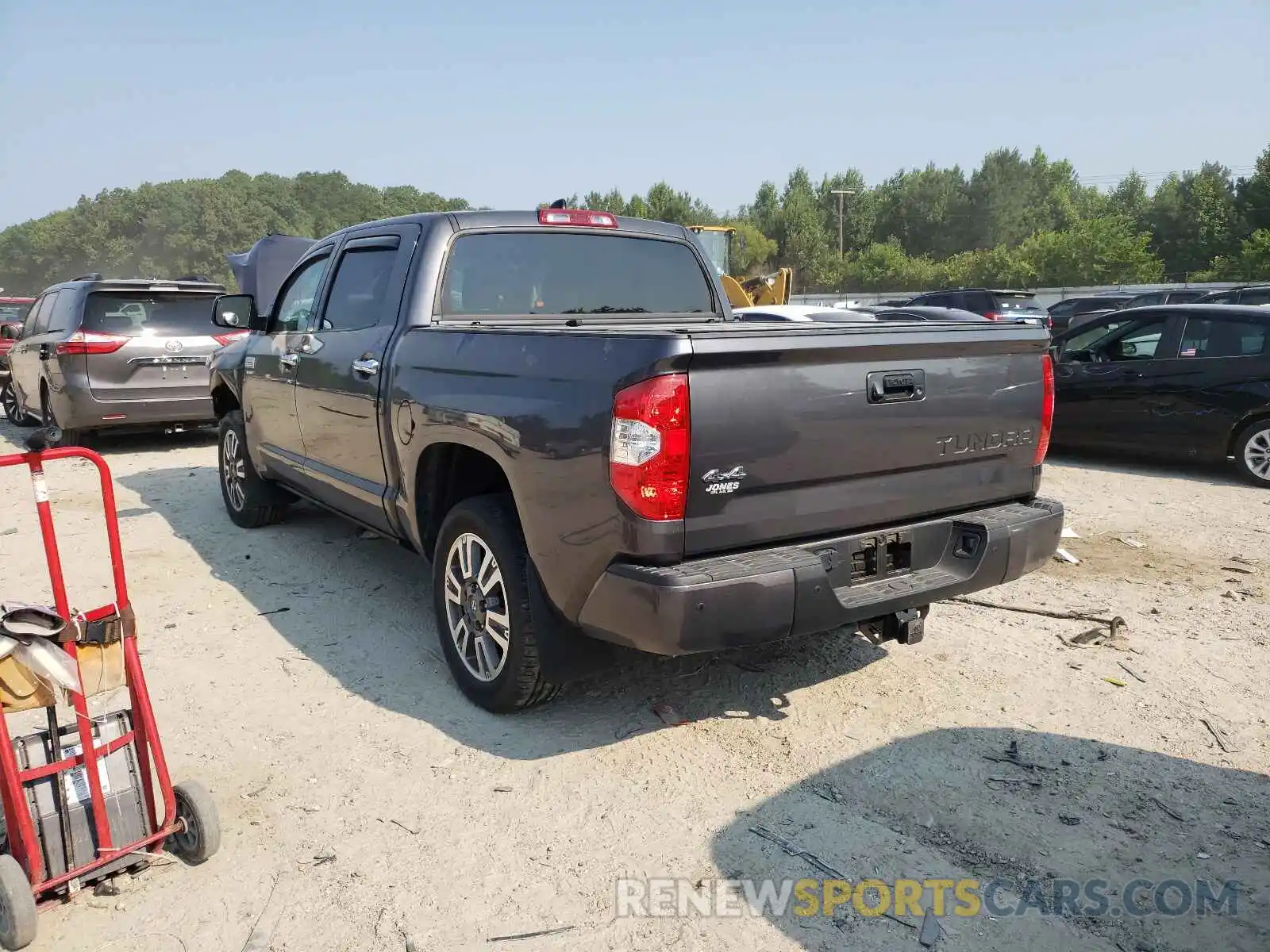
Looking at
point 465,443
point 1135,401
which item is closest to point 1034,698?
point 465,443

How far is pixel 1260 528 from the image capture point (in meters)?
6.52

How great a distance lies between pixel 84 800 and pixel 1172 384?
8.95 m

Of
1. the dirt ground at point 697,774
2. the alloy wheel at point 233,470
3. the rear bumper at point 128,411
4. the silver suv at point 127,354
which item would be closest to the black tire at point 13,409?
the silver suv at point 127,354

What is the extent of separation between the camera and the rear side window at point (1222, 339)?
803cm

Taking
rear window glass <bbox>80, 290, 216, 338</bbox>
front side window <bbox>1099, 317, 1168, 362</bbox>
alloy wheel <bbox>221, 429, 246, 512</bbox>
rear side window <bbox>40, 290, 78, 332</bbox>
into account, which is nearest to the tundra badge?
alloy wheel <bbox>221, 429, 246, 512</bbox>

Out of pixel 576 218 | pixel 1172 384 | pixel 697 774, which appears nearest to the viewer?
pixel 697 774

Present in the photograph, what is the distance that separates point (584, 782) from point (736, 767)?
0.55m

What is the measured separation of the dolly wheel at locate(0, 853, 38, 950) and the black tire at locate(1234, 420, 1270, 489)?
8990 millimetres

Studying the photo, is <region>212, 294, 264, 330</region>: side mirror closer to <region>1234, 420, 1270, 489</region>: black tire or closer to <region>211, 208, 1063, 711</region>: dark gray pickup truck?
<region>211, 208, 1063, 711</region>: dark gray pickup truck

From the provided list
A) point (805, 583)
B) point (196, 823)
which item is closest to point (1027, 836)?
point (805, 583)

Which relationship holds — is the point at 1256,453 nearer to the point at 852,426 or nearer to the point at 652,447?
the point at 852,426

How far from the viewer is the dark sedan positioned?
7.98m

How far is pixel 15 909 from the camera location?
93.4 inches

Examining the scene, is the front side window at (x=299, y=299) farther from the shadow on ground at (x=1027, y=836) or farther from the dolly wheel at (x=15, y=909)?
the shadow on ground at (x=1027, y=836)
